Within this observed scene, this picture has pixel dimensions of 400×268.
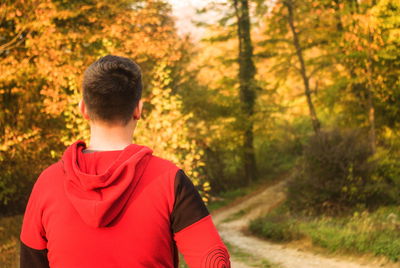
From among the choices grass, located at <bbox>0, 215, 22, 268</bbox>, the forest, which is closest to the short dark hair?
grass, located at <bbox>0, 215, 22, 268</bbox>

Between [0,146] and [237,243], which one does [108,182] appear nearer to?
[0,146]

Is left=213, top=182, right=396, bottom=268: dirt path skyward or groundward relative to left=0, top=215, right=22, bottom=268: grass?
groundward

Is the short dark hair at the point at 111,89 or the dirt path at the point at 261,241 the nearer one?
the short dark hair at the point at 111,89

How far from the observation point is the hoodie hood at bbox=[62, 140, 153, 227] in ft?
4.72

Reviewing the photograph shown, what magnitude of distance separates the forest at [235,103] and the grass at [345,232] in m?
0.03

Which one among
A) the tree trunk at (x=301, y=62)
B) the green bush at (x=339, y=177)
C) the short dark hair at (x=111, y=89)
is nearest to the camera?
the short dark hair at (x=111, y=89)

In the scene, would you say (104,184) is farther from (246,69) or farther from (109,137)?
(246,69)

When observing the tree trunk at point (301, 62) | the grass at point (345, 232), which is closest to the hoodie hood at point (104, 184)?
the grass at point (345, 232)

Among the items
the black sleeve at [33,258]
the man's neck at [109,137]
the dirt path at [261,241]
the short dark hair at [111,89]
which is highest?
the short dark hair at [111,89]

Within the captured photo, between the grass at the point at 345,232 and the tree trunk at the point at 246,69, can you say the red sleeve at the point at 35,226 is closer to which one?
the grass at the point at 345,232

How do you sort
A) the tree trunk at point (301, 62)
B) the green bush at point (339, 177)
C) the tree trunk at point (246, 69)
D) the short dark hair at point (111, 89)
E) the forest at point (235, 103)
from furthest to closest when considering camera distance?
1. the tree trunk at point (246, 69)
2. the tree trunk at point (301, 62)
3. the green bush at point (339, 177)
4. the forest at point (235, 103)
5. the short dark hair at point (111, 89)

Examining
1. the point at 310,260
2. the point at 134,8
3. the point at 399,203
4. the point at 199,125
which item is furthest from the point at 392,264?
the point at 199,125

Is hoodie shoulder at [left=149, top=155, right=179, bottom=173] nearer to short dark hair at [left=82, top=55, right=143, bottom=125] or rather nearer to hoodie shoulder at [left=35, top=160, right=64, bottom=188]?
short dark hair at [left=82, top=55, right=143, bottom=125]

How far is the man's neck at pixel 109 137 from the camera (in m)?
1.60
